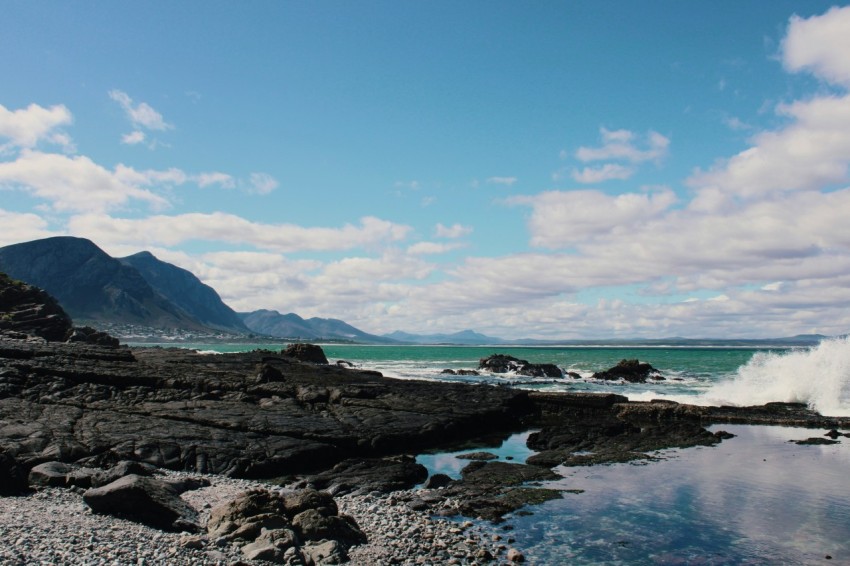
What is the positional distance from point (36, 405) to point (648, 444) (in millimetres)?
30880

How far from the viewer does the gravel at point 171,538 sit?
1180 cm

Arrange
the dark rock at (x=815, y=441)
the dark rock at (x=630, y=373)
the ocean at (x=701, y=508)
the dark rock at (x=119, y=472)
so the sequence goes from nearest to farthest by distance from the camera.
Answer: the ocean at (x=701, y=508)
the dark rock at (x=119, y=472)
the dark rock at (x=815, y=441)
the dark rock at (x=630, y=373)

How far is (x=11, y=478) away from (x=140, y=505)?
202 inches

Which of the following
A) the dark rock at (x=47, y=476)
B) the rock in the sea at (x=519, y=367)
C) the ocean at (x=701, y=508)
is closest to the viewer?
the ocean at (x=701, y=508)

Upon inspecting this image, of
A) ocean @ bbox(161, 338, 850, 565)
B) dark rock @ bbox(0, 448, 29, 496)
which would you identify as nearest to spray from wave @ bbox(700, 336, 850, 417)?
ocean @ bbox(161, 338, 850, 565)

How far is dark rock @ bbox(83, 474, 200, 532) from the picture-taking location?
14.3 m

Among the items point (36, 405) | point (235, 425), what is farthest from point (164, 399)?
point (235, 425)

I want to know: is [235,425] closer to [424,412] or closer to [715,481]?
[424,412]

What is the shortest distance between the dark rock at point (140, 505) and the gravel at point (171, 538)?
293 mm

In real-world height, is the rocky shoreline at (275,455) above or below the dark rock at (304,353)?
below

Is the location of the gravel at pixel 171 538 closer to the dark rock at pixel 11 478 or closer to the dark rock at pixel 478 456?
the dark rock at pixel 11 478

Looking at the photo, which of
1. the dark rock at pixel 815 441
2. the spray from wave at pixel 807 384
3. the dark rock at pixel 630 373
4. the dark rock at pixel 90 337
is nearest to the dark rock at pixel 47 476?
the dark rock at pixel 815 441

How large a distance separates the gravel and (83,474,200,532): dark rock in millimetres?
293

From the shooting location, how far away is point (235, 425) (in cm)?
2575
